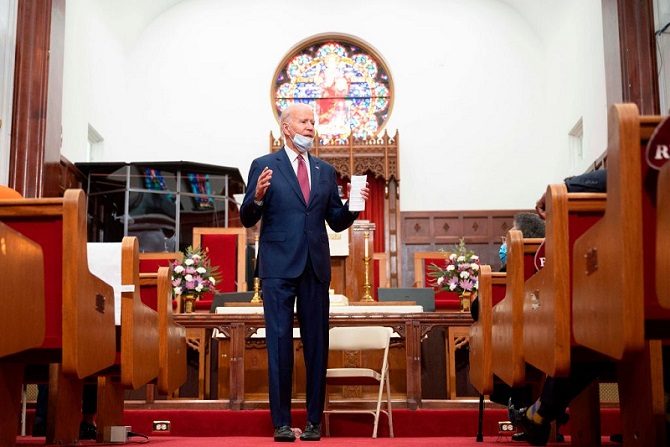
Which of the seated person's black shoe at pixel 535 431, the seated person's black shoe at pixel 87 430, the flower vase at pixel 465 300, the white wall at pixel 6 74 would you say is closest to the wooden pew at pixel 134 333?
the seated person's black shoe at pixel 87 430

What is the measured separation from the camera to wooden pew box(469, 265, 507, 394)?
3.79 metres

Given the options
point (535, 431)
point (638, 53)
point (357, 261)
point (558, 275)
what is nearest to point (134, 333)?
point (535, 431)

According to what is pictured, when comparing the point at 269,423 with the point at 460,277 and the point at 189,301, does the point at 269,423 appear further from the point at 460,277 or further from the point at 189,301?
the point at 460,277

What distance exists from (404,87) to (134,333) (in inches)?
458

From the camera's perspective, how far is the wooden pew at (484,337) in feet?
12.4

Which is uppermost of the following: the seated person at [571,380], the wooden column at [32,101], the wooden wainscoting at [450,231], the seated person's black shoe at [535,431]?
the wooden column at [32,101]

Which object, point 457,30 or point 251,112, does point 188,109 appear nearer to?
point 251,112

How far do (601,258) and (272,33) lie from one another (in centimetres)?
1325

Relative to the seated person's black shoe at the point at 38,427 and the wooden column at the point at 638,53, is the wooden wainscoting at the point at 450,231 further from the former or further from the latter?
the seated person's black shoe at the point at 38,427

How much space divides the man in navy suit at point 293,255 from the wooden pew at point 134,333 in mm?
592

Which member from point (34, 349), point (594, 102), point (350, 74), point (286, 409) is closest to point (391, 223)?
point (350, 74)

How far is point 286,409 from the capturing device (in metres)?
4.11

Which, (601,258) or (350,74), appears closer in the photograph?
(601,258)

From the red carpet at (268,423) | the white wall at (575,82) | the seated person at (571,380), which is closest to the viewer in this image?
the seated person at (571,380)
